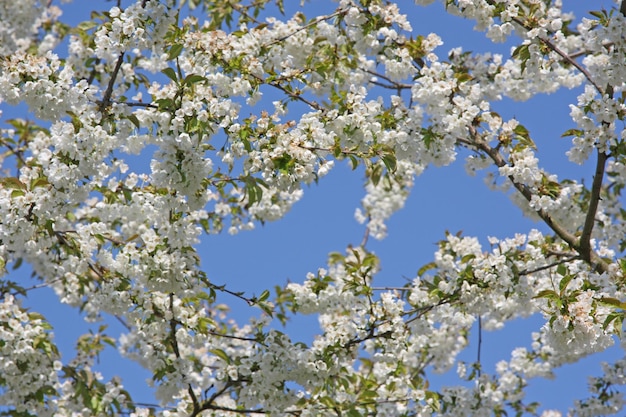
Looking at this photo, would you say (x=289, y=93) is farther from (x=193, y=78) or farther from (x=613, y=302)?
(x=613, y=302)

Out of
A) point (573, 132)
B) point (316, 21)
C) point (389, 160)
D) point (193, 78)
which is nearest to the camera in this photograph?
point (193, 78)

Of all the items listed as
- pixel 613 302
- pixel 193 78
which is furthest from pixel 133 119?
pixel 613 302

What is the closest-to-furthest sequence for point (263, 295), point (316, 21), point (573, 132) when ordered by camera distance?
point (573, 132), point (263, 295), point (316, 21)

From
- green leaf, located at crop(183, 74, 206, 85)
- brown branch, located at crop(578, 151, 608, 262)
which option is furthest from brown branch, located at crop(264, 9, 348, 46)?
brown branch, located at crop(578, 151, 608, 262)

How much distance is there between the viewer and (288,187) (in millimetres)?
4090

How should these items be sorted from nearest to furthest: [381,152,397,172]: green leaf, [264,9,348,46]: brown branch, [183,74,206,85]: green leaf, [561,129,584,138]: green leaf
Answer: [183,74,206,85]: green leaf < [381,152,397,172]: green leaf < [561,129,584,138]: green leaf < [264,9,348,46]: brown branch

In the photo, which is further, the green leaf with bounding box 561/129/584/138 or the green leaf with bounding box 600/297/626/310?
the green leaf with bounding box 561/129/584/138

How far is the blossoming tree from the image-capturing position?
4117mm

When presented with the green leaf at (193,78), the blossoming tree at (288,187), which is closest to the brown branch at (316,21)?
the blossoming tree at (288,187)

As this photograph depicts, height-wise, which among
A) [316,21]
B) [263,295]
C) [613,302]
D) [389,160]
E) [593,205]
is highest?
[316,21]

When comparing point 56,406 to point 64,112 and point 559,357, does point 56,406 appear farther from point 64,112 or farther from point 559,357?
point 559,357

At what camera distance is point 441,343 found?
24.2 feet

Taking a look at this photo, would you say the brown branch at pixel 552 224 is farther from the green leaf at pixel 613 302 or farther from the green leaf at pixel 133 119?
the green leaf at pixel 133 119

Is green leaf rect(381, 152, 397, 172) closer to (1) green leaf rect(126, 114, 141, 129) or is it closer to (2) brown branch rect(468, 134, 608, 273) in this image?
(2) brown branch rect(468, 134, 608, 273)
